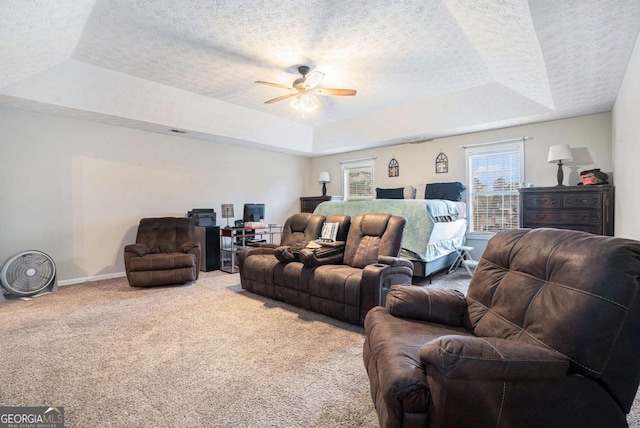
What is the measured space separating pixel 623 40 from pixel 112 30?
471 cm

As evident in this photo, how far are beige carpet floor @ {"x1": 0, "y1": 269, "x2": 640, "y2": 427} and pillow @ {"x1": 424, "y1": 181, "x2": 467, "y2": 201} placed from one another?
12.3 ft

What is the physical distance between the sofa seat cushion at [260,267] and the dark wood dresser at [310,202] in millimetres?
3676

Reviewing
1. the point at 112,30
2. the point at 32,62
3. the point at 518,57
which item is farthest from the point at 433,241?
the point at 32,62

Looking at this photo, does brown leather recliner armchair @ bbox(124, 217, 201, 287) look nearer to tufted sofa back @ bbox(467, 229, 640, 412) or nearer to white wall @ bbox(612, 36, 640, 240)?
tufted sofa back @ bbox(467, 229, 640, 412)

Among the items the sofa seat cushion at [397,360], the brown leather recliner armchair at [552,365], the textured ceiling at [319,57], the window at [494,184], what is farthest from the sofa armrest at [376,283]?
the window at [494,184]

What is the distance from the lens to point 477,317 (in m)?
1.76

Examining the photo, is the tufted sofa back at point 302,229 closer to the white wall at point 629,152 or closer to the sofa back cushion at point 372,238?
the sofa back cushion at point 372,238

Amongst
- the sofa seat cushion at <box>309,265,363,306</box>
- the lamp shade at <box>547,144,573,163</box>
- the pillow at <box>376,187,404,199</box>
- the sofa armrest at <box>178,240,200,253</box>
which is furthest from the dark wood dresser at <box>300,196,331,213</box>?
the lamp shade at <box>547,144,573,163</box>

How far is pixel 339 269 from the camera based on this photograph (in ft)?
10.4

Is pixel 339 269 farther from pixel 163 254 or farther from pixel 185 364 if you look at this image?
pixel 163 254

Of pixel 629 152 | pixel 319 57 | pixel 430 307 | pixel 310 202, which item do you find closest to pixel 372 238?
pixel 430 307

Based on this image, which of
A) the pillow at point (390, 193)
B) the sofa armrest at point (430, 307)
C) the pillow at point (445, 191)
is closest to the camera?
the sofa armrest at point (430, 307)

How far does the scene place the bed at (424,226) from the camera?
13.7 ft

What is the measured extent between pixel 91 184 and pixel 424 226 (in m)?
5.00
